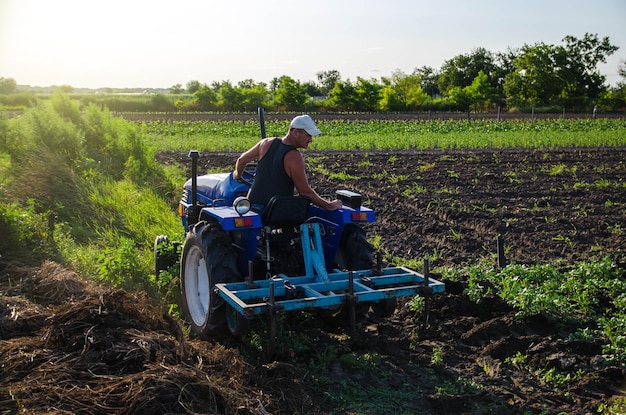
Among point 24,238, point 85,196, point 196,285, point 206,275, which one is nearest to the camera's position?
point 206,275

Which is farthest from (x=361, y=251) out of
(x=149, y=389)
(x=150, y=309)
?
(x=149, y=389)

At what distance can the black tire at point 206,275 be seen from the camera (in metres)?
4.78

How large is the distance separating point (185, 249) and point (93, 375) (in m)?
1.87

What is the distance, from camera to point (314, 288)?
4.60 metres

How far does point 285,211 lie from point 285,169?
1.10 feet

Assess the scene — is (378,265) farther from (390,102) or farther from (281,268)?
(390,102)

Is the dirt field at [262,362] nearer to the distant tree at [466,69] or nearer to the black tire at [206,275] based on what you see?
the black tire at [206,275]

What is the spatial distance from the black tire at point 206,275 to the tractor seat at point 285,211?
388 mm

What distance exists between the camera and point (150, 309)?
15.6ft

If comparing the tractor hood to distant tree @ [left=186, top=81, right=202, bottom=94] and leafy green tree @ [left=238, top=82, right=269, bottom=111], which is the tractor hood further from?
distant tree @ [left=186, top=81, right=202, bottom=94]

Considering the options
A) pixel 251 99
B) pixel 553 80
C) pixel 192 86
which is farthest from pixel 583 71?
pixel 192 86

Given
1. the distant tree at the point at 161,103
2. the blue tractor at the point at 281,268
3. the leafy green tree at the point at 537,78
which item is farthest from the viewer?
the distant tree at the point at 161,103

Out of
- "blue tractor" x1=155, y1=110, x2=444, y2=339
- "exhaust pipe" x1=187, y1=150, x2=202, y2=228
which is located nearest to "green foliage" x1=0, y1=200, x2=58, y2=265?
"exhaust pipe" x1=187, y1=150, x2=202, y2=228

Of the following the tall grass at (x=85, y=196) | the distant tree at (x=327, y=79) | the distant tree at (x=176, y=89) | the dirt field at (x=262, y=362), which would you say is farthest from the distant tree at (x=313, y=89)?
the dirt field at (x=262, y=362)
